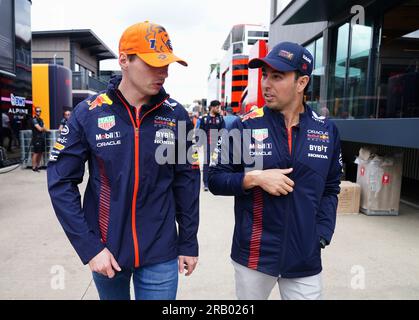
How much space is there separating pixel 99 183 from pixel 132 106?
408 millimetres

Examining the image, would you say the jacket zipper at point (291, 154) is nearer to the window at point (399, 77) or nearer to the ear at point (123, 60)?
the ear at point (123, 60)

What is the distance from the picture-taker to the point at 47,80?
45.7 feet

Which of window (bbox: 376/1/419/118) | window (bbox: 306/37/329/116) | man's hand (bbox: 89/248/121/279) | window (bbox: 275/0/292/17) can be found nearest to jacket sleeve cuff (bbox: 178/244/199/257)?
man's hand (bbox: 89/248/121/279)

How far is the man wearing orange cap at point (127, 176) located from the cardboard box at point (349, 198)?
513 cm

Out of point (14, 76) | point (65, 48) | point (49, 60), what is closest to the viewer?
point (14, 76)

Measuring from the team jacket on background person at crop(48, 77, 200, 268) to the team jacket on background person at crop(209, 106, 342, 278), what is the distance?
1.30 feet

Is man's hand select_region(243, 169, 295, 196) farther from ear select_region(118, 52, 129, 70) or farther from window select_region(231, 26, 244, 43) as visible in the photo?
window select_region(231, 26, 244, 43)

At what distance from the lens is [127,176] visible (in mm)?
1698

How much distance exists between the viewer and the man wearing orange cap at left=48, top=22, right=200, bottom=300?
1.68m

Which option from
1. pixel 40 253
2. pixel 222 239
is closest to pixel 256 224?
pixel 222 239

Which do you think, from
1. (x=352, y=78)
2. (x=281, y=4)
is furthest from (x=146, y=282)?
(x=281, y=4)

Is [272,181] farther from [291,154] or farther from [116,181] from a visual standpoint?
[116,181]

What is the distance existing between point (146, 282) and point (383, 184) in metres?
5.56
